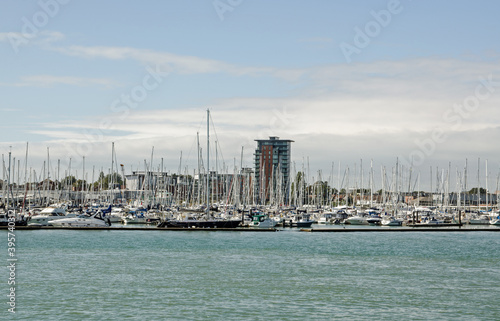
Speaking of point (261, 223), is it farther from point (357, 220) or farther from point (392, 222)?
point (357, 220)

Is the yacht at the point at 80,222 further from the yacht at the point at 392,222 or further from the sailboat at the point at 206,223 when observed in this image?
the yacht at the point at 392,222

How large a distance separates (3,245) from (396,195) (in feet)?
236

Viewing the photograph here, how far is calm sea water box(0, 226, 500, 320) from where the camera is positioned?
32281 mm

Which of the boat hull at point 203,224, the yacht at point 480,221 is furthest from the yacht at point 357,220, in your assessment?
the boat hull at point 203,224

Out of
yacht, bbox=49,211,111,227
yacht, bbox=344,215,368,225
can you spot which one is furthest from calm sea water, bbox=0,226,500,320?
yacht, bbox=344,215,368,225

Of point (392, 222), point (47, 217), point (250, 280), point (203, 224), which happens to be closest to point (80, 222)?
point (47, 217)

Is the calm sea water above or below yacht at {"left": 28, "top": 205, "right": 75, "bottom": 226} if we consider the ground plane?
below

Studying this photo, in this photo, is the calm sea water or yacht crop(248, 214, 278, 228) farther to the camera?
yacht crop(248, 214, 278, 228)

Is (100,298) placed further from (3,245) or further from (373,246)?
(373,246)

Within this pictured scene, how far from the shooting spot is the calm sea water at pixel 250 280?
32.3 metres

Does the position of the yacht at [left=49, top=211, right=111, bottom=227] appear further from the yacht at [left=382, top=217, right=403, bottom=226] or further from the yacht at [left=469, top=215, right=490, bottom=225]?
the yacht at [left=469, top=215, right=490, bottom=225]

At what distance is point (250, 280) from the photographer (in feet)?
139

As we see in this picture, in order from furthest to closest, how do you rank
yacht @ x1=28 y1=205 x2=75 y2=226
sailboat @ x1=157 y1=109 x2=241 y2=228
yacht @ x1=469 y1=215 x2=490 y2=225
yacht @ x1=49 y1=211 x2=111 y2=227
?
1. yacht @ x1=469 y1=215 x2=490 y2=225
2. yacht @ x1=28 y1=205 x2=75 y2=226
3. yacht @ x1=49 y1=211 x2=111 y2=227
4. sailboat @ x1=157 y1=109 x2=241 y2=228

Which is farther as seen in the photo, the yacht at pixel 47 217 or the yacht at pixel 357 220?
the yacht at pixel 357 220
